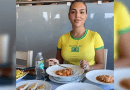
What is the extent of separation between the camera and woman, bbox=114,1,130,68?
4.7 inches

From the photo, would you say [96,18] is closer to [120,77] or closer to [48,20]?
[48,20]

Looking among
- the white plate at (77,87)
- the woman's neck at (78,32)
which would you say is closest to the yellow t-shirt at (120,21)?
the white plate at (77,87)

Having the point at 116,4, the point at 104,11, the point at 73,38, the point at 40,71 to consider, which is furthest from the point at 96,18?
the point at 116,4

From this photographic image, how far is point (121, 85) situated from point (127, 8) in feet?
0.24

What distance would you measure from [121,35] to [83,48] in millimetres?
1214

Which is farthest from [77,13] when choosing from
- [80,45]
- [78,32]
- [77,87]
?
[77,87]

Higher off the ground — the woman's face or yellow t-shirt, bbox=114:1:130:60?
the woman's face

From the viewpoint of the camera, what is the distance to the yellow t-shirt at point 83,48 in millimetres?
1320

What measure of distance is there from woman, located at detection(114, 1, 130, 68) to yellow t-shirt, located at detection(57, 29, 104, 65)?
119 cm

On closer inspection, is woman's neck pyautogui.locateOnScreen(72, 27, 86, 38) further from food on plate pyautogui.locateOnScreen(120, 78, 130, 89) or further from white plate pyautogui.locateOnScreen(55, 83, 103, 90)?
food on plate pyautogui.locateOnScreen(120, 78, 130, 89)

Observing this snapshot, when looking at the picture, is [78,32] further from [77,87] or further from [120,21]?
[120,21]

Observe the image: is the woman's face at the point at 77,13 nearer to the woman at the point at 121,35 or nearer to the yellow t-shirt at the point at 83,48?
the yellow t-shirt at the point at 83,48

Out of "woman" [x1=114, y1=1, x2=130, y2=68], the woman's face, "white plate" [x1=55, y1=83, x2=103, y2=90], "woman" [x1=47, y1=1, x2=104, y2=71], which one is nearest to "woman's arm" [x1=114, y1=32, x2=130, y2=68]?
"woman" [x1=114, y1=1, x2=130, y2=68]

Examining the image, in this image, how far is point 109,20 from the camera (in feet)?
6.27
